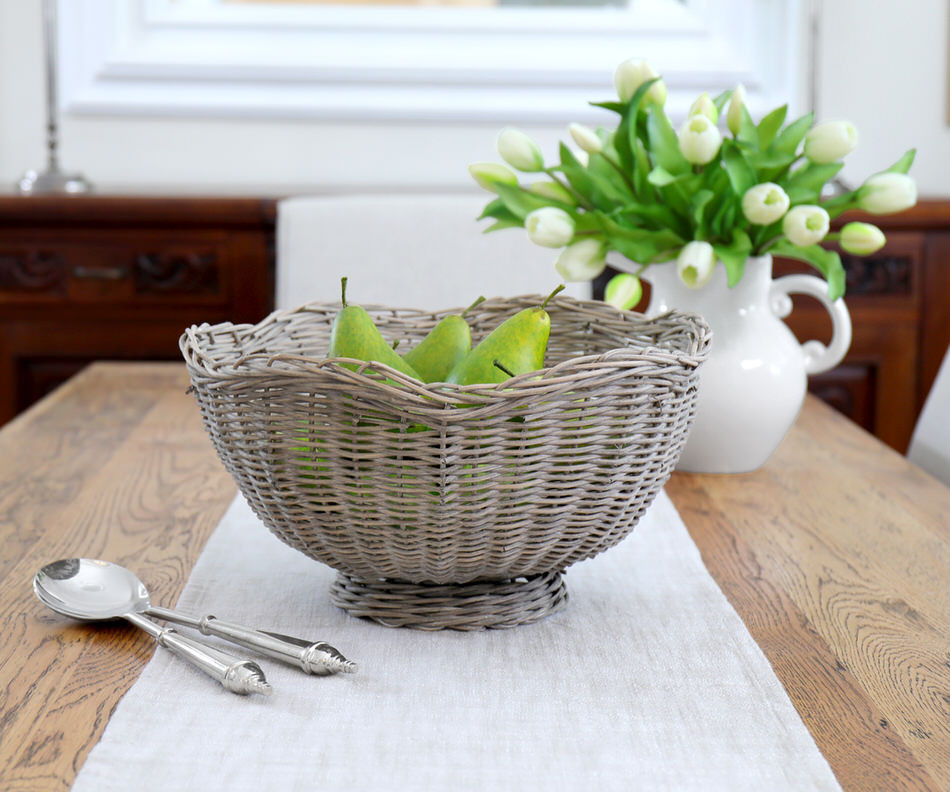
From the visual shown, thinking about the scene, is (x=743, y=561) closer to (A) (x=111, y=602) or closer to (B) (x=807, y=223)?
(B) (x=807, y=223)

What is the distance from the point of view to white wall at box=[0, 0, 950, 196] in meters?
2.19

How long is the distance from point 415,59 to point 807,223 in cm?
146

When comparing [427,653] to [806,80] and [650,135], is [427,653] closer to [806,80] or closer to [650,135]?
[650,135]

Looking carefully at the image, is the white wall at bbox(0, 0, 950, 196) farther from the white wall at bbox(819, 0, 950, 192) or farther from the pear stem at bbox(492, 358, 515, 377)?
the pear stem at bbox(492, 358, 515, 377)

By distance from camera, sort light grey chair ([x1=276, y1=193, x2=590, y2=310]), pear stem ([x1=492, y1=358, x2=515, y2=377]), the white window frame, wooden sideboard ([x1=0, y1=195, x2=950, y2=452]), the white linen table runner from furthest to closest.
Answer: the white window frame
wooden sideboard ([x1=0, y1=195, x2=950, y2=452])
light grey chair ([x1=276, y1=193, x2=590, y2=310])
pear stem ([x1=492, y1=358, x2=515, y2=377])
the white linen table runner

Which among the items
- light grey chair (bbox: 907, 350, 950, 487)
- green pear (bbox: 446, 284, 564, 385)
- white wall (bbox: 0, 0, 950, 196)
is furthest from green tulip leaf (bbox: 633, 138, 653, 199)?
white wall (bbox: 0, 0, 950, 196)

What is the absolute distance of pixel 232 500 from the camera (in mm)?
919

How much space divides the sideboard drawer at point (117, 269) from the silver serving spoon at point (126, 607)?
1.23 m

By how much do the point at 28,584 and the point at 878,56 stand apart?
6.83 feet

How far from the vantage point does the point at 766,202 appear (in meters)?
0.90

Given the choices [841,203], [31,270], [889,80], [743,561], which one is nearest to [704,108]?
[841,203]

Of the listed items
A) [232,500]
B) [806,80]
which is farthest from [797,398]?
[806,80]

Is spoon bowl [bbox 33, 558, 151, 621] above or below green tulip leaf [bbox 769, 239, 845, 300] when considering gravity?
below

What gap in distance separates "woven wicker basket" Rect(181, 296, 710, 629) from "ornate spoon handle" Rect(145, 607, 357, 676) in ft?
0.20
